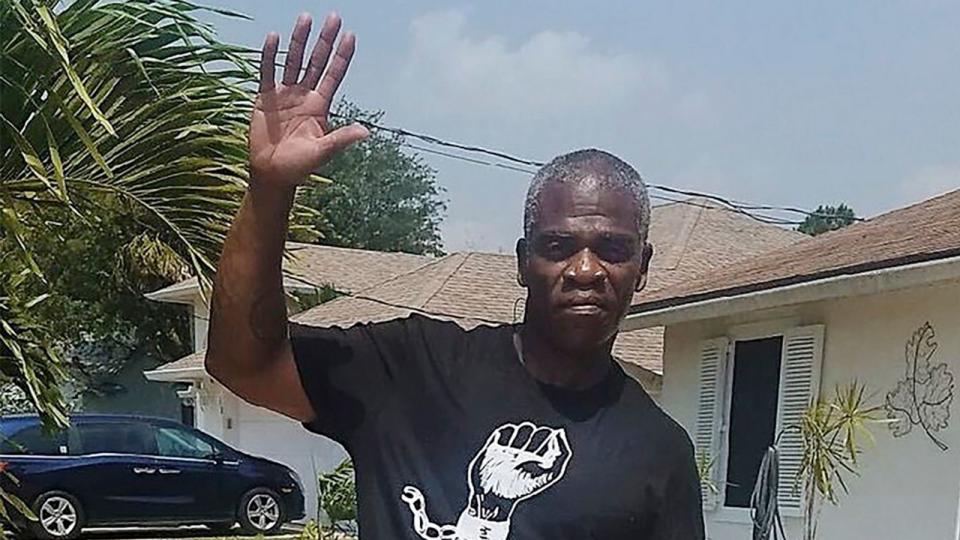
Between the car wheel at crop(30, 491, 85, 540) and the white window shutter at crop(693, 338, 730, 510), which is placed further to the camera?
the car wheel at crop(30, 491, 85, 540)

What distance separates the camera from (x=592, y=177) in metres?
1.62

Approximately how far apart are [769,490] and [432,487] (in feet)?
18.0

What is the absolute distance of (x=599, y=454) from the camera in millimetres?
1541

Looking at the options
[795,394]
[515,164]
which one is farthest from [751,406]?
[515,164]

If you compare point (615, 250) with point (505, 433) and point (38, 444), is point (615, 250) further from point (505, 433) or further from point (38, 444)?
point (38, 444)

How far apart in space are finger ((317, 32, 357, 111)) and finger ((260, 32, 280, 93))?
0.06 m

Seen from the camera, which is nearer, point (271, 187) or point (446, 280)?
point (271, 187)

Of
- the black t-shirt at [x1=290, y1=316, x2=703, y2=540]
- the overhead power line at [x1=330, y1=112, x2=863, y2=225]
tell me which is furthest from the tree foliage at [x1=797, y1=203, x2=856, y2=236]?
the black t-shirt at [x1=290, y1=316, x2=703, y2=540]

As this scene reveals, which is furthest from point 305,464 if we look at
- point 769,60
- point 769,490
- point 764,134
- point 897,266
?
point 897,266

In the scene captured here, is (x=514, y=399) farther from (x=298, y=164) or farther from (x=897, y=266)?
(x=897, y=266)

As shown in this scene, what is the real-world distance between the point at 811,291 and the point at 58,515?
8.54 meters

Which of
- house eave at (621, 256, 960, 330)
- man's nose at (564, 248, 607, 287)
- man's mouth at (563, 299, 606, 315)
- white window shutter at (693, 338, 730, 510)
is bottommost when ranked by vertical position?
white window shutter at (693, 338, 730, 510)

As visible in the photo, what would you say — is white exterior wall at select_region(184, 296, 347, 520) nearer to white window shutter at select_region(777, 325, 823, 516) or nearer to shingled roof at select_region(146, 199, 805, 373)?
shingled roof at select_region(146, 199, 805, 373)

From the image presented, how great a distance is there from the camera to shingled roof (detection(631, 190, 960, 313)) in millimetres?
6145
